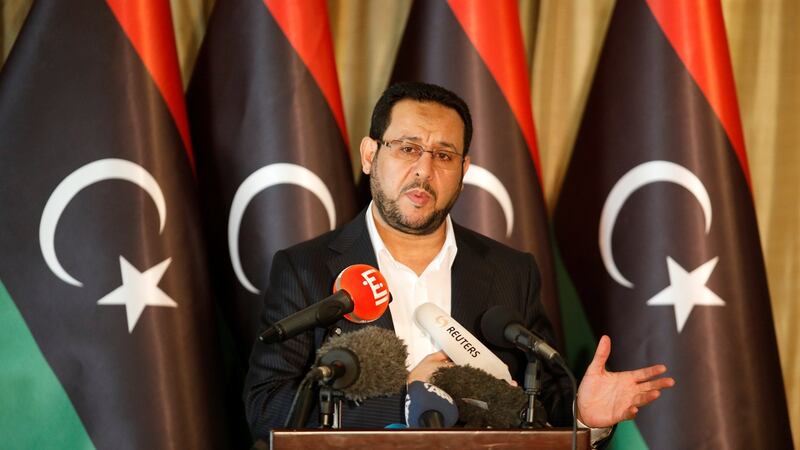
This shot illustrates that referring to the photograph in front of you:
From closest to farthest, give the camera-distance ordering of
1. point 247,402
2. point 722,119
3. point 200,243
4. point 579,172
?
point 247,402
point 200,243
point 722,119
point 579,172

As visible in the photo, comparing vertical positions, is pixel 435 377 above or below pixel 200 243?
below

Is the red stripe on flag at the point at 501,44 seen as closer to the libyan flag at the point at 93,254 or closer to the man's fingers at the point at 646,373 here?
the libyan flag at the point at 93,254

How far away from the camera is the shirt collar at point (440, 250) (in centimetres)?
271

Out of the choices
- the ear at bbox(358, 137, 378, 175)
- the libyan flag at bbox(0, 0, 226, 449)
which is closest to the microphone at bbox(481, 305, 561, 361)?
the ear at bbox(358, 137, 378, 175)

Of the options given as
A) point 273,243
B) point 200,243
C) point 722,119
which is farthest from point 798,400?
point 200,243

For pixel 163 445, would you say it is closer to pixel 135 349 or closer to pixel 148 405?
pixel 148 405

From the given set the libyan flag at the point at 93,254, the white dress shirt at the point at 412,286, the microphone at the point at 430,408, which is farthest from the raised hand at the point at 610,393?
the libyan flag at the point at 93,254

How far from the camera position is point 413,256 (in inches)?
110

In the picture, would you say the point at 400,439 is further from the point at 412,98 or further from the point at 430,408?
the point at 412,98

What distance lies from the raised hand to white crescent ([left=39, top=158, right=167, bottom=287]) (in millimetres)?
1584

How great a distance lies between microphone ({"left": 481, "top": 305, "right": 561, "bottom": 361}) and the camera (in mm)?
1864

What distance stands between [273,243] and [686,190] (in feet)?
5.02

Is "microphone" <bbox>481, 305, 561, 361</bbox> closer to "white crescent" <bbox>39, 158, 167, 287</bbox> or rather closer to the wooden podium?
the wooden podium

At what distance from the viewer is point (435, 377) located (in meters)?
2.01
